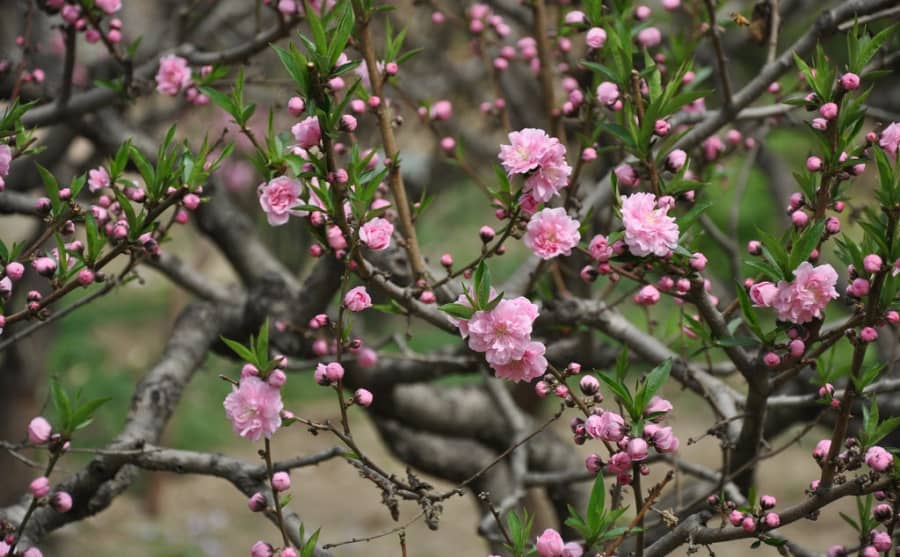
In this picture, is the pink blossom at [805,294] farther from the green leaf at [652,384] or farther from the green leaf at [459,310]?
the green leaf at [459,310]

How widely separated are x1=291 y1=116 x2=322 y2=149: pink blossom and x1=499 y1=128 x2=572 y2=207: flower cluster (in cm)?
29

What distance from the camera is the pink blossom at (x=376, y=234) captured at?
1667 mm

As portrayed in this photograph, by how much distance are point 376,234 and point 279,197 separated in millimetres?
171

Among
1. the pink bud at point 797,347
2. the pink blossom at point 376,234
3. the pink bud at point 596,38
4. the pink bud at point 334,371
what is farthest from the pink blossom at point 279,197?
the pink bud at point 797,347

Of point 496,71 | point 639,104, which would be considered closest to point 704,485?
point 496,71

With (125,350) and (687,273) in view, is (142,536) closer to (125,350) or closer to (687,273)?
(125,350)

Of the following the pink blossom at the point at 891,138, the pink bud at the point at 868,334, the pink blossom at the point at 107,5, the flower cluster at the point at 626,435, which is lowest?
the flower cluster at the point at 626,435

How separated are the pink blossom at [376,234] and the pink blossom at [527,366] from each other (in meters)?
0.29

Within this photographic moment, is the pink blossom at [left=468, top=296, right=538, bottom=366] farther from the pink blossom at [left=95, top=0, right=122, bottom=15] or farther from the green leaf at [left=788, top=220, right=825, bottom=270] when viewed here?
the pink blossom at [left=95, top=0, right=122, bottom=15]

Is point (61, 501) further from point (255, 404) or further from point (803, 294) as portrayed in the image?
A: point (803, 294)

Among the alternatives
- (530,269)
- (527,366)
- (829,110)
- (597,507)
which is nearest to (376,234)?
(527,366)

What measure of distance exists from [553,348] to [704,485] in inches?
24.1

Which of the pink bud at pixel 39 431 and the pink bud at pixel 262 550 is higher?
the pink bud at pixel 39 431

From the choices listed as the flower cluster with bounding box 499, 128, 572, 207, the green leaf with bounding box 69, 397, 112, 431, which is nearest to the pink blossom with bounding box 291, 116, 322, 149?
the flower cluster with bounding box 499, 128, 572, 207
